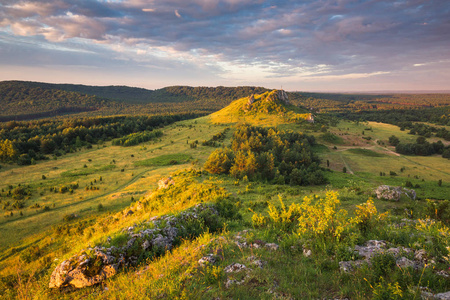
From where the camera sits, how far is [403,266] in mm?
5793

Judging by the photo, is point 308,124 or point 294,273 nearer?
point 294,273

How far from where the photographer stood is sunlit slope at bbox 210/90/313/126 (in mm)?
113600

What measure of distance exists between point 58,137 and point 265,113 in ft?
363

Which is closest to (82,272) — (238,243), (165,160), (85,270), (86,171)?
(85,270)

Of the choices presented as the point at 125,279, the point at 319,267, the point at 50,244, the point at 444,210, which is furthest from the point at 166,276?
the point at 50,244

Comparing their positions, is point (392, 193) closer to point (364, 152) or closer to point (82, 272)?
point (82, 272)

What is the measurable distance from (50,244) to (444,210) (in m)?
35.7

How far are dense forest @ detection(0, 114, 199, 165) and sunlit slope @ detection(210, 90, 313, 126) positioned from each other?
50621 mm

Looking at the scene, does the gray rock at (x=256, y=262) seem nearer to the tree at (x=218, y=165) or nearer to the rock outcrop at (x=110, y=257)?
the rock outcrop at (x=110, y=257)

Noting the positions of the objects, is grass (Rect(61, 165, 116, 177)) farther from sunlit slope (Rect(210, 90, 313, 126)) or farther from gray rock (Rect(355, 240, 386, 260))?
sunlit slope (Rect(210, 90, 313, 126))

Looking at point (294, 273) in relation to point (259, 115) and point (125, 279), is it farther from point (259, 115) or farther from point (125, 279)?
point (259, 115)

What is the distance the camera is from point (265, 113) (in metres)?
130

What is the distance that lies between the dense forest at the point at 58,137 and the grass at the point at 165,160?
97.1 ft

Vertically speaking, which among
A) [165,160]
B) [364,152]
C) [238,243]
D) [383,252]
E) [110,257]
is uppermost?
[383,252]
